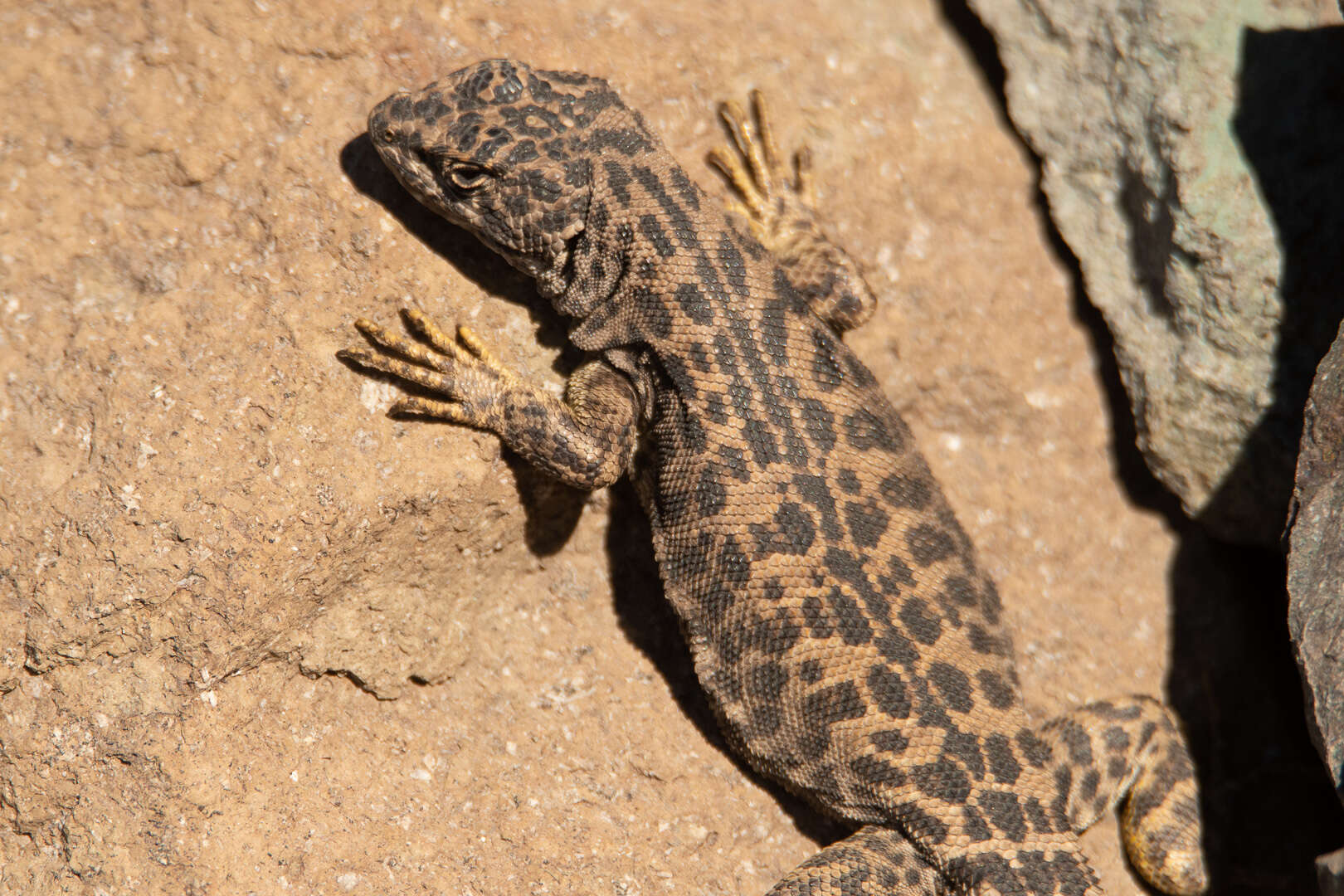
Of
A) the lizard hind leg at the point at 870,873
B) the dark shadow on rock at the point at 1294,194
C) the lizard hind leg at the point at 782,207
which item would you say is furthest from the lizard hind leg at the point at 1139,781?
the lizard hind leg at the point at 782,207

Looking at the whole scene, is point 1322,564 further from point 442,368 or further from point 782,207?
point 442,368

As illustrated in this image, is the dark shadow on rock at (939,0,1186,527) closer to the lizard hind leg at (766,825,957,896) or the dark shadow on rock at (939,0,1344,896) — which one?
the dark shadow on rock at (939,0,1344,896)

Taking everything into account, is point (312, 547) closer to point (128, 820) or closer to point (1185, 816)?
point (128, 820)

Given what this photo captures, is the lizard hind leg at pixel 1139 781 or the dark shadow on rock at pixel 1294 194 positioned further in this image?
the dark shadow on rock at pixel 1294 194

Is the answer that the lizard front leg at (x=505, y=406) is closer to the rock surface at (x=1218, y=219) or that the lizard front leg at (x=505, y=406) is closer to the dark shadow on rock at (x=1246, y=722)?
the rock surface at (x=1218, y=219)

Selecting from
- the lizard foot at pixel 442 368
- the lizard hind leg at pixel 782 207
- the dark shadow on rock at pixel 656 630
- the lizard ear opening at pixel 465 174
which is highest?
the lizard hind leg at pixel 782 207
